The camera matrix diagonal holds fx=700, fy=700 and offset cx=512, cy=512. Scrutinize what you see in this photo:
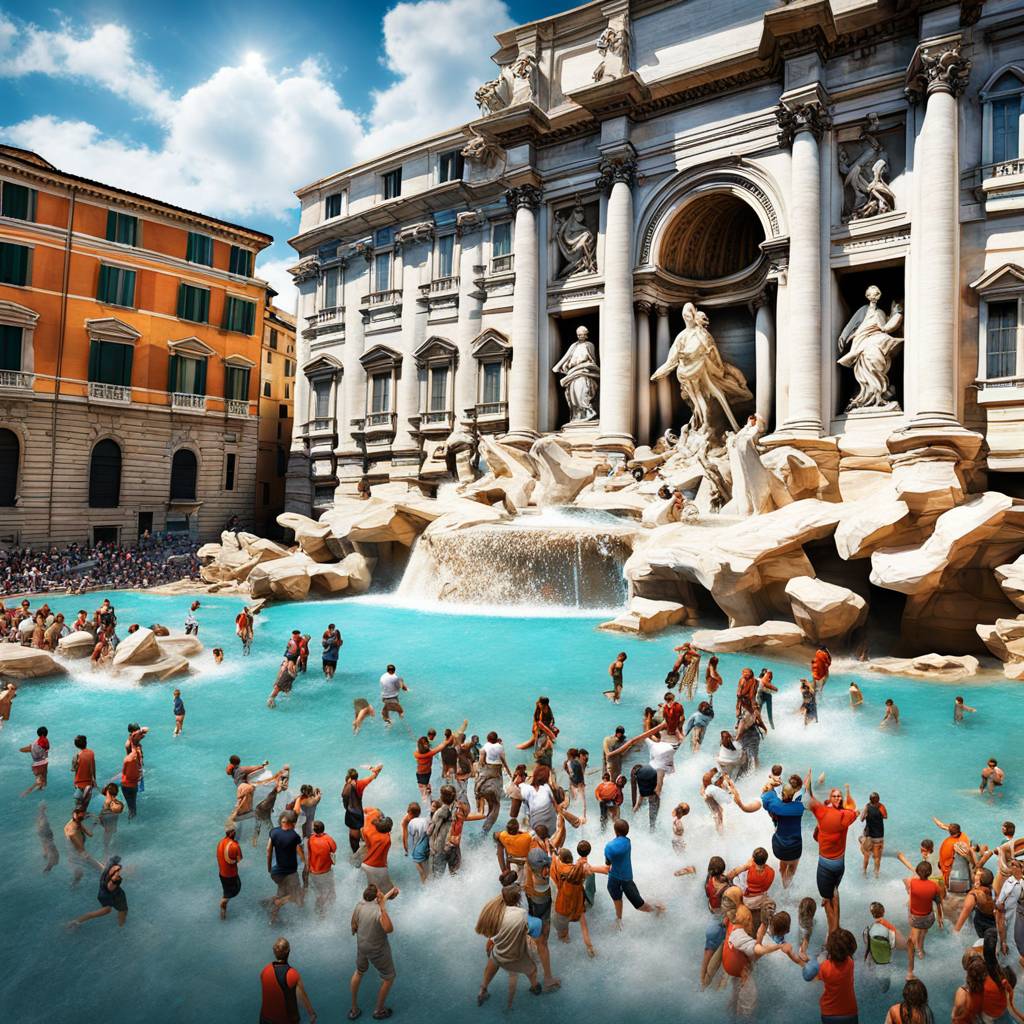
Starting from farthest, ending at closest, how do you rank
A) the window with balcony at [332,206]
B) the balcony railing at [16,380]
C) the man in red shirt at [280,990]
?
1. the window with balcony at [332,206]
2. the balcony railing at [16,380]
3. the man in red shirt at [280,990]

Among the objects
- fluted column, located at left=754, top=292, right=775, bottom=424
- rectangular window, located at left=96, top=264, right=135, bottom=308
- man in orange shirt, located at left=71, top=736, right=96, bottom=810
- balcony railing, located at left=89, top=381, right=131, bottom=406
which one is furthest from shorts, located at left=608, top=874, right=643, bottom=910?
rectangular window, located at left=96, top=264, right=135, bottom=308

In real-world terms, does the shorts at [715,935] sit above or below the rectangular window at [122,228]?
below

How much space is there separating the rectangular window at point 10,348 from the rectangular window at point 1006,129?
33.3 meters

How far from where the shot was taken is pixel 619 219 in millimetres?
24672

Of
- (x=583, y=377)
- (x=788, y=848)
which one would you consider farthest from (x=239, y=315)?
(x=788, y=848)

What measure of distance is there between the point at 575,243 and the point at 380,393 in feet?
36.9

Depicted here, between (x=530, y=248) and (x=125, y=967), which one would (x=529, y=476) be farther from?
(x=125, y=967)

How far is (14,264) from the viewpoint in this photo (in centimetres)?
2695

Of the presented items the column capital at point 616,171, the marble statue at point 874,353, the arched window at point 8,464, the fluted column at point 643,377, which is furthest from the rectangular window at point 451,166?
the arched window at point 8,464

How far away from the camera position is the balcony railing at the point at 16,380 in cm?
2648

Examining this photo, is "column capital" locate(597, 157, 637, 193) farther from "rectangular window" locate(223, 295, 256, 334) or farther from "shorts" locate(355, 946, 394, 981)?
"shorts" locate(355, 946, 394, 981)

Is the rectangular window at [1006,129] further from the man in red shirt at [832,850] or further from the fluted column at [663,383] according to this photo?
the man in red shirt at [832,850]

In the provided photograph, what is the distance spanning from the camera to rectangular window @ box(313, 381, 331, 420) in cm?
3384

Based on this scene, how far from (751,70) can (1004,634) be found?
746 inches
